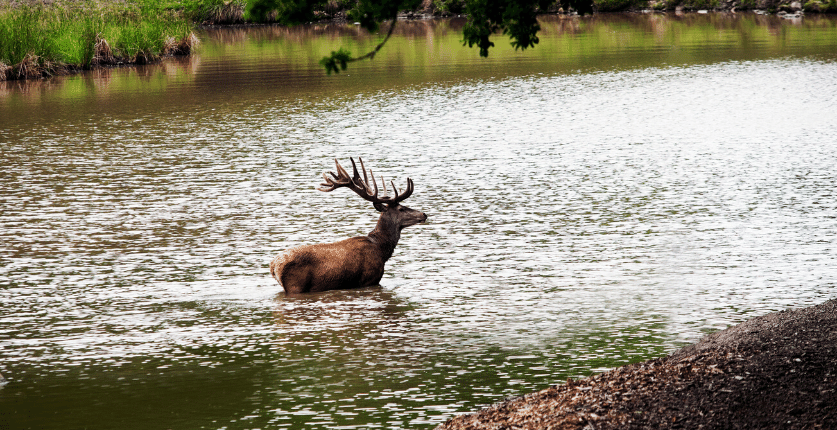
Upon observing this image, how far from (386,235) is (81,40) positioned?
27058 millimetres

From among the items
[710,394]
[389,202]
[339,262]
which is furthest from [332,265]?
[710,394]

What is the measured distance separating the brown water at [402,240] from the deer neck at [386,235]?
0.96 feet

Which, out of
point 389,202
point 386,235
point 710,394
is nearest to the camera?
point 710,394

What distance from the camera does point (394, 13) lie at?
586 cm

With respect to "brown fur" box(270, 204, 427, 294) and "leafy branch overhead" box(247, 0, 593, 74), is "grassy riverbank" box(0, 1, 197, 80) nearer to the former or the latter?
"brown fur" box(270, 204, 427, 294)

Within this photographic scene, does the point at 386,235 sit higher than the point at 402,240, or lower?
higher

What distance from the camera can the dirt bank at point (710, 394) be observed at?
198 inches

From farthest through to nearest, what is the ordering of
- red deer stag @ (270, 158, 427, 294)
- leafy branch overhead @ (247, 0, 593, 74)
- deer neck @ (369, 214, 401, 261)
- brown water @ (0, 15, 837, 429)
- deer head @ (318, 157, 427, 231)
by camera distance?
deer head @ (318, 157, 427, 231), deer neck @ (369, 214, 401, 261), red deer stag @ (270, 158, 427, 294), brown water @ (0, 15, 837, 429), leafy branch overhead @ (247, 0, 593, 74)

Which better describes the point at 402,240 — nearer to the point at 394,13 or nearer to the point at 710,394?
the point at 394,13

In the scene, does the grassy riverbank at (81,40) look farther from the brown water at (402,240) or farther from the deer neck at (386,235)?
the deer neck at (386,235)

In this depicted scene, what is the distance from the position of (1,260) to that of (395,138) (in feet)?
30.9

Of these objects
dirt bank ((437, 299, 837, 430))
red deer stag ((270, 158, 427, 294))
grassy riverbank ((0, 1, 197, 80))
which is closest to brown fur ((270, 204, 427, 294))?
red deer stag ((270, 158, 427, 294))

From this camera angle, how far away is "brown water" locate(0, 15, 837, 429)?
23.1ft

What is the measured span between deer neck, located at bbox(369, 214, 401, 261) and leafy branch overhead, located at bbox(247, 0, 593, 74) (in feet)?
11.3
